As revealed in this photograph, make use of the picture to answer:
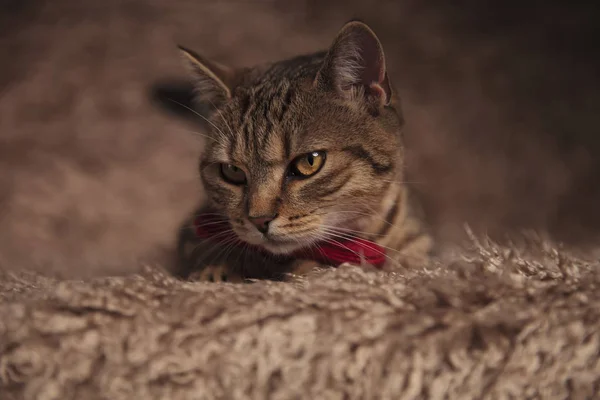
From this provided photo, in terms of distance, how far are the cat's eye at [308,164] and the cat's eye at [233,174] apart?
0.11 m

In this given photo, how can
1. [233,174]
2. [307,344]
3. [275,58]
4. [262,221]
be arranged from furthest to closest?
[275,58]
[233,174]
[262,221]
[307,344]

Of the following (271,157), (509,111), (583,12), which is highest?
(583,12)

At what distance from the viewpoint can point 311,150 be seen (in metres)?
0.98

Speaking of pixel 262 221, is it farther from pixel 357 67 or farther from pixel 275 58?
pixel 275 58

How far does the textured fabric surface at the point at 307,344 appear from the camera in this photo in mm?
685

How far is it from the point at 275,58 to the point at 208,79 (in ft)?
2.38

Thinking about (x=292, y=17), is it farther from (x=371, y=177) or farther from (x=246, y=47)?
(x=371, y=177)

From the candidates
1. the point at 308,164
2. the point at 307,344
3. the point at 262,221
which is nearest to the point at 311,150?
the point at 308,164

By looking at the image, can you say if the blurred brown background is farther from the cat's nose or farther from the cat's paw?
the cat's nose

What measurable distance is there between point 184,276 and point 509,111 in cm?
128

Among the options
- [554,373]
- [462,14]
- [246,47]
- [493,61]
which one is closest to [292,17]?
[246,47]

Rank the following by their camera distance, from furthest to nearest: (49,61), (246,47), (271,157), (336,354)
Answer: (246,47)
(49,61)
(271,157)
(336,354)

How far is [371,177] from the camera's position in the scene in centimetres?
101

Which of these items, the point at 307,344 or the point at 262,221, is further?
the point at 262,221
